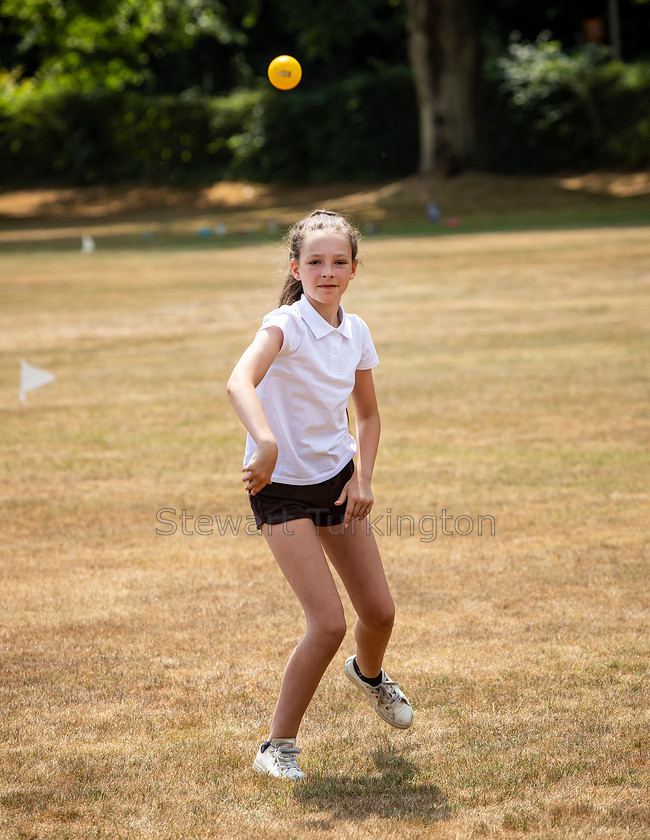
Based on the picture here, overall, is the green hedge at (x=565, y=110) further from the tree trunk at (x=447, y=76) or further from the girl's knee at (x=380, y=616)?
the girl's knee at (x=380, y=616)

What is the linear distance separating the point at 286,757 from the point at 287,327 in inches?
56.2

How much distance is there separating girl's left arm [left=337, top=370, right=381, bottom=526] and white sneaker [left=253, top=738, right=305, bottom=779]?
0.76 metres

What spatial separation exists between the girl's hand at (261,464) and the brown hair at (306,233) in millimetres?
890

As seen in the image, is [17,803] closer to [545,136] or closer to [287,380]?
[287,380]

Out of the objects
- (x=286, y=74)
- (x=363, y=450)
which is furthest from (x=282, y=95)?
(x=363, y=450)

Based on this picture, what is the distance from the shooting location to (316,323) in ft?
12.5

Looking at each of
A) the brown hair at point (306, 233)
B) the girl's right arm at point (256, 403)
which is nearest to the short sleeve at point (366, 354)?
the brown hair at point (306, 233)

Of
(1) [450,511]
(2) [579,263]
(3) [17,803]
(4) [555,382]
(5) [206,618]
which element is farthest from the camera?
(2) [579,263]

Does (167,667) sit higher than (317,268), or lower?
lower

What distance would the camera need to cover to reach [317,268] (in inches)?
152

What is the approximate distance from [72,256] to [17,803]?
23.8 meters

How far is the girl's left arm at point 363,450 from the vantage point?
3764 millimetres

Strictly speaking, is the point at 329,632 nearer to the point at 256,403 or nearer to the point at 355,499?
the point at 355,499

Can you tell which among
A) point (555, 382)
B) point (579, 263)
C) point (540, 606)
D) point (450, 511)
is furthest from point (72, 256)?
point (540, 606)
